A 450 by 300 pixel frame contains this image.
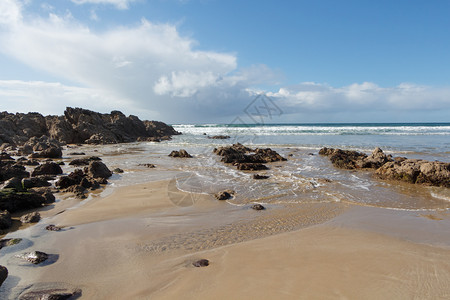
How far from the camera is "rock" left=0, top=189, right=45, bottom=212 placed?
530 centimetres

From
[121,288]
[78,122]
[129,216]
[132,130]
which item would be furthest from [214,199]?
[132,130]

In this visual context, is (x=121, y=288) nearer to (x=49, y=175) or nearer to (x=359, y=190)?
(x=359, y=190)

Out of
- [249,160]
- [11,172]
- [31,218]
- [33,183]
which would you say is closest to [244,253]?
[31,218]

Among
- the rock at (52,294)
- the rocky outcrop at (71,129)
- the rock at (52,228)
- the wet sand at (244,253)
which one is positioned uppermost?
the rocky outcrop at (71,129)

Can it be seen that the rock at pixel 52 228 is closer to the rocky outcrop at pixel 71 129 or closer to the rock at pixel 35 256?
the rock at pixel 35 256

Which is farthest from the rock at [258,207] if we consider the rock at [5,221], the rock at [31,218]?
the rock at [5,221]

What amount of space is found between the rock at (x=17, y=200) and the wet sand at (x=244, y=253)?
0.95 m

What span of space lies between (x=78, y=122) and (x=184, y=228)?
31.0 meters

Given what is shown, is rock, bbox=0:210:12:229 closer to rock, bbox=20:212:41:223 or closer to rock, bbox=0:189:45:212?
rock, bbox=20:212:41:223

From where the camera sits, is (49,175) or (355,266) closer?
(355,266)

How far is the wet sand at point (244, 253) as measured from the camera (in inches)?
111

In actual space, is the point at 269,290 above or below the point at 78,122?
below

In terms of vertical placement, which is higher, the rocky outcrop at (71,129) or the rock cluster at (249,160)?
the rocky outcrop at (71,129)

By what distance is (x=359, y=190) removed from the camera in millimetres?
7395
